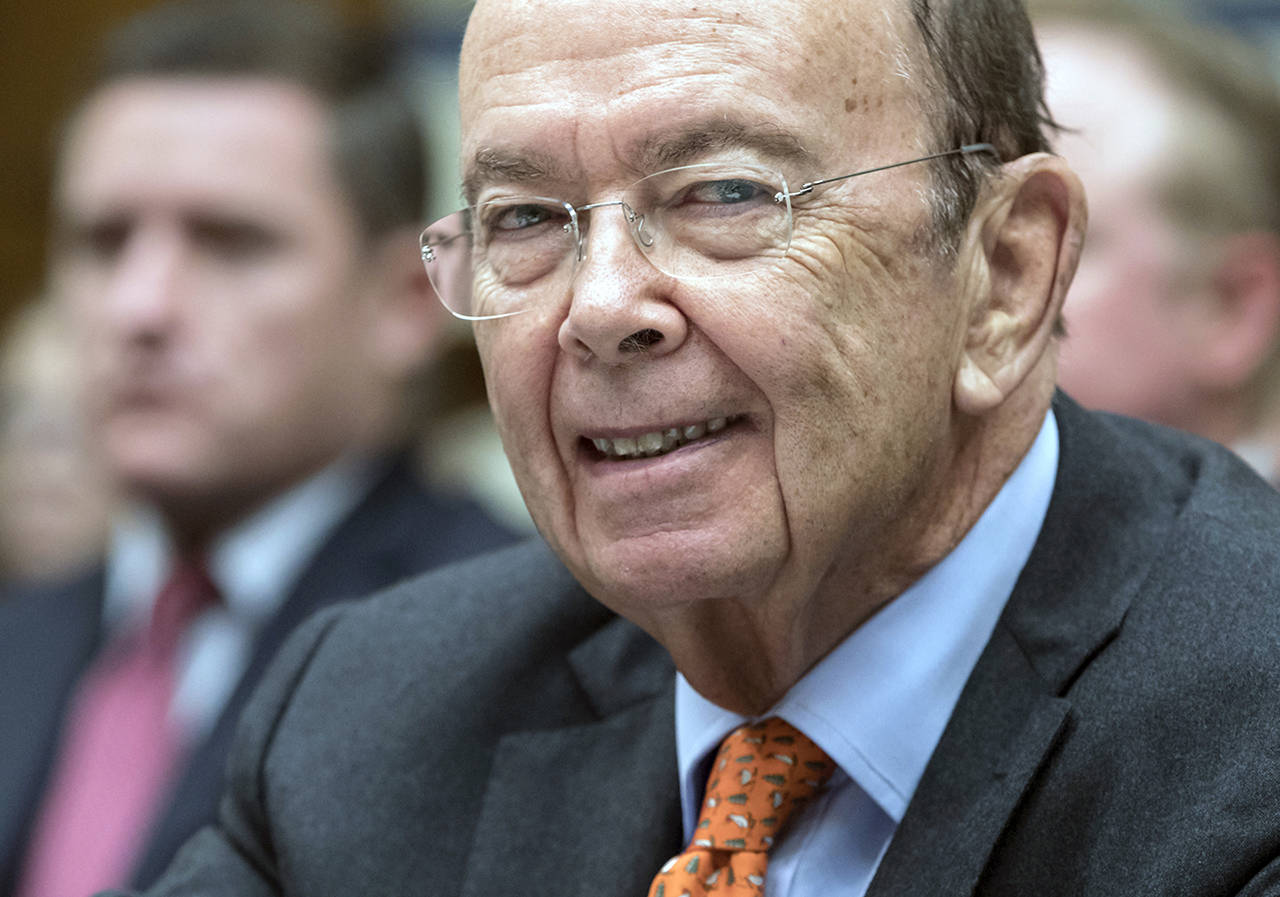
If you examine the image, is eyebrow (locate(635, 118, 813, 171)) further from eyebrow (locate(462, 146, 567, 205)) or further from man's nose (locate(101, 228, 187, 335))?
man's nose (locate(101, 228, 187, 335))

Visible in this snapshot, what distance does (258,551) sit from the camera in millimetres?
3422

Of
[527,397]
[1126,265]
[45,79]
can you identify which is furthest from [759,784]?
[45,79]

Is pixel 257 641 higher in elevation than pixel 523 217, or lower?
lower

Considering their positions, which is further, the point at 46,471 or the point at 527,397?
the point at 46,471

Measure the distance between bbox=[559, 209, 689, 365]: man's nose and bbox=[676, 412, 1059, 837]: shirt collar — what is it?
0.42m

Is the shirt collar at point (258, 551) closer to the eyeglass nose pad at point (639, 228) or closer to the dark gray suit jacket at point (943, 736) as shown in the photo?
the dark gray suit jacket at point (943, 736)

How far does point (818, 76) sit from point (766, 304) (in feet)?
0.77

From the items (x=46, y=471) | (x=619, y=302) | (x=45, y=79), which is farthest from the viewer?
(x=45, y=79)

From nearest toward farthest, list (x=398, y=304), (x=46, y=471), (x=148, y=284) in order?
(x=148, y=284) → (x=398, y=304) → (x=46, y=471)

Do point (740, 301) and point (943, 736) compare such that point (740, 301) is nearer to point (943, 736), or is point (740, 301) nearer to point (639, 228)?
point (639, 228)

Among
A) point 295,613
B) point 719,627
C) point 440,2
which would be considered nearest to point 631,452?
point 719,627

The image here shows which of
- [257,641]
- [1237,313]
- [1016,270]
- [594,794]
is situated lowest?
[257,641]

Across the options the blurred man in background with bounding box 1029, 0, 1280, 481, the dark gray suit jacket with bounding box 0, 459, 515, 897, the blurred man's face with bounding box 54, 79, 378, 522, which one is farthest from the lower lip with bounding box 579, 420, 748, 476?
the blurred man's face with bounding box 54, 79, 378, 522

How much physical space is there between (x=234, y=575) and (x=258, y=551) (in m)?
0.07
